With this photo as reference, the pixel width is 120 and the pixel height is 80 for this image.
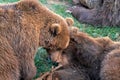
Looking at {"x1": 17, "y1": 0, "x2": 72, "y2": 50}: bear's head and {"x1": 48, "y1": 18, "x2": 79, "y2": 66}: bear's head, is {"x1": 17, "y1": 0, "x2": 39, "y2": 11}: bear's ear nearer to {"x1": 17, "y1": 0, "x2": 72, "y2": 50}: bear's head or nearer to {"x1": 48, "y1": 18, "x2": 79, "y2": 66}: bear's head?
{"x1": 17, "y1": 0, "x2": 72, "y2": 50}: bear's head

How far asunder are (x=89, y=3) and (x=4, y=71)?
6.97m

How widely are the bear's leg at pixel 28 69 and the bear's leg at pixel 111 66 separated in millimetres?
1460

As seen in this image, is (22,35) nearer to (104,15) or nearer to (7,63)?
(7,63)

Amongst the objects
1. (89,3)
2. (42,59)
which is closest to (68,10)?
(89,3)

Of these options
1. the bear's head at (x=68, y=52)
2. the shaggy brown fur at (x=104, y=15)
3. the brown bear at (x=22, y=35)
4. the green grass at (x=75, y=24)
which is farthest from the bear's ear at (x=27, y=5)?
the shaggy brown fur at (x=104, y=15)

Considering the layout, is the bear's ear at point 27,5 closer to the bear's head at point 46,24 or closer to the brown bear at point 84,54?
the bear's head at point 46,24

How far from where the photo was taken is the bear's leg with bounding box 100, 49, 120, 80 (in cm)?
709

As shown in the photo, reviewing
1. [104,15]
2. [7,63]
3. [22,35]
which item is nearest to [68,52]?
[22,35]

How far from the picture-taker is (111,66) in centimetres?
726

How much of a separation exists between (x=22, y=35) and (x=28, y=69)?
695 mm

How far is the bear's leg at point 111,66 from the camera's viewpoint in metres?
7.09

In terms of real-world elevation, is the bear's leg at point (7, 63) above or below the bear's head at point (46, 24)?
below

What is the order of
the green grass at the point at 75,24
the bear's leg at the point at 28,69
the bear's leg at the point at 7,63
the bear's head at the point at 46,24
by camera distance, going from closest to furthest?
the bear's leg at the point at 7,63 → the bear's leg at the point at 28,69 → the bear's head at the point at 46,24 → the green grass at the point at 75,24

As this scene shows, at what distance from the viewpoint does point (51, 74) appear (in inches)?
290
